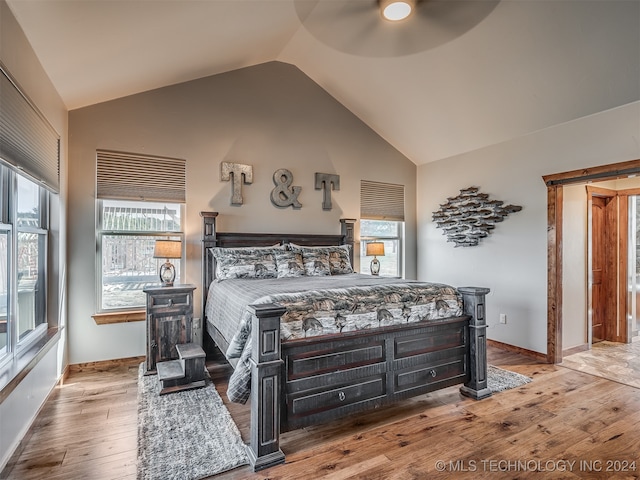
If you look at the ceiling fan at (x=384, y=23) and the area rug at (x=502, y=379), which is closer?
the ceiling fan at (x=384, y=23)

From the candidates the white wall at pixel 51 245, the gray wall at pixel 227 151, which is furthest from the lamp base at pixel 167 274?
the white wall at pixel 51 245

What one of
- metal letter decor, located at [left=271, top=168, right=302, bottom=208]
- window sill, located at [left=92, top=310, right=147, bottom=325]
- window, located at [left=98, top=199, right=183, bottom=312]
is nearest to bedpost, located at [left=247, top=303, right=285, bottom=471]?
window sill, located at [left=92, top=310, right=147, bottom=325]

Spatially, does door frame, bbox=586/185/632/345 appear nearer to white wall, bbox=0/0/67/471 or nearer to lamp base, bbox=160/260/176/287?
lamp base, bbox=160/260/176/287

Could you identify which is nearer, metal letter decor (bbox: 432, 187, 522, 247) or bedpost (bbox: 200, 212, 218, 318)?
bedpost (bbox: 200, 212, 218, 318)

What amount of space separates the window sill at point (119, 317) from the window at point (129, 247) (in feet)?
0.28

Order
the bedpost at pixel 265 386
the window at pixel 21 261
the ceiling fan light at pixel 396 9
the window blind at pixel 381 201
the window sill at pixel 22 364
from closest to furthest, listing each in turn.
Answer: the window sill at pixel 22 364 < the bedpost at pixel 265 386 < the window at pixel 21 261 < the ceiling fan light at pixel 396 9 < the window blind at pixel 381 201

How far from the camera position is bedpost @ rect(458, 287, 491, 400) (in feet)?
9.41

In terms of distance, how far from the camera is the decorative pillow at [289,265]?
3916 mm

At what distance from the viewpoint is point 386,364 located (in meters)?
2.54

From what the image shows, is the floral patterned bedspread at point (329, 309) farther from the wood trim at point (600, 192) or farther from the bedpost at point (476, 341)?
the wood trim at point (600, 192)

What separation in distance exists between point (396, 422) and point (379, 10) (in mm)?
3475

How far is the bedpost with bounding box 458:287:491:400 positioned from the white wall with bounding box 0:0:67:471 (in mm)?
3126

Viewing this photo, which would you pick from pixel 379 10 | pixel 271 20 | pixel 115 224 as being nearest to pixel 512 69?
pixel 379 10

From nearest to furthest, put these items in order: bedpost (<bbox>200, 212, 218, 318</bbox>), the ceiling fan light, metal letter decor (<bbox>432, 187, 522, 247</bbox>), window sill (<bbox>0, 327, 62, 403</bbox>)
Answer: window sill (<bbox>0, 327, 62, 403</bbox>) → the ceiling fan light → bedpost (<bbox>200, 212, 218, 318</bbox>) → metal letter decor (<bbox>432, 187, 522, 247</bbox>)
